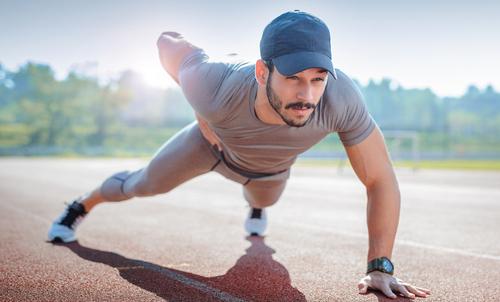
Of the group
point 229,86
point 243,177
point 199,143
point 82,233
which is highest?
point 229,86

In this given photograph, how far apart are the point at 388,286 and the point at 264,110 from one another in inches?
54.9

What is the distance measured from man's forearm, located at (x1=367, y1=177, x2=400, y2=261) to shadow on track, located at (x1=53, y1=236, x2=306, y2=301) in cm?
60

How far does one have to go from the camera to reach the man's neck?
3.27 metres

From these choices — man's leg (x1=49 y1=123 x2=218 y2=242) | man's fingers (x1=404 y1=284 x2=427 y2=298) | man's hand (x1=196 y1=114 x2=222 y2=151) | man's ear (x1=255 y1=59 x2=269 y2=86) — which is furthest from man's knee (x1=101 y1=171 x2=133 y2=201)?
man's fingers (x1=404 y1=284 x2=427 y2=298)

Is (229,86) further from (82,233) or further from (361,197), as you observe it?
(361,197)

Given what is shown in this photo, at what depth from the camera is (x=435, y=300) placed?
10.2 feet

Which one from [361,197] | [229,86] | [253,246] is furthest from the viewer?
[361,197]

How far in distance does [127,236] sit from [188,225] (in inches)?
39.8

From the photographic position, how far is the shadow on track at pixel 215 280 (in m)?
3.15

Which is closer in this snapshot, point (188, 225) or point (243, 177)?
point (243, 177)

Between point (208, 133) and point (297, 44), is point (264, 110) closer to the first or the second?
point (297, 44)

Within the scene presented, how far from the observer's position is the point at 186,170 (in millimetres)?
4406

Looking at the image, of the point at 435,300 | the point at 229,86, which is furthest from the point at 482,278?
the point at 229,86

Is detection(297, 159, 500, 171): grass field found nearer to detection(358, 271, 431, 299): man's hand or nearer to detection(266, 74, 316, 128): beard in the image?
detection(358, 271, 431, 299): man's hand
